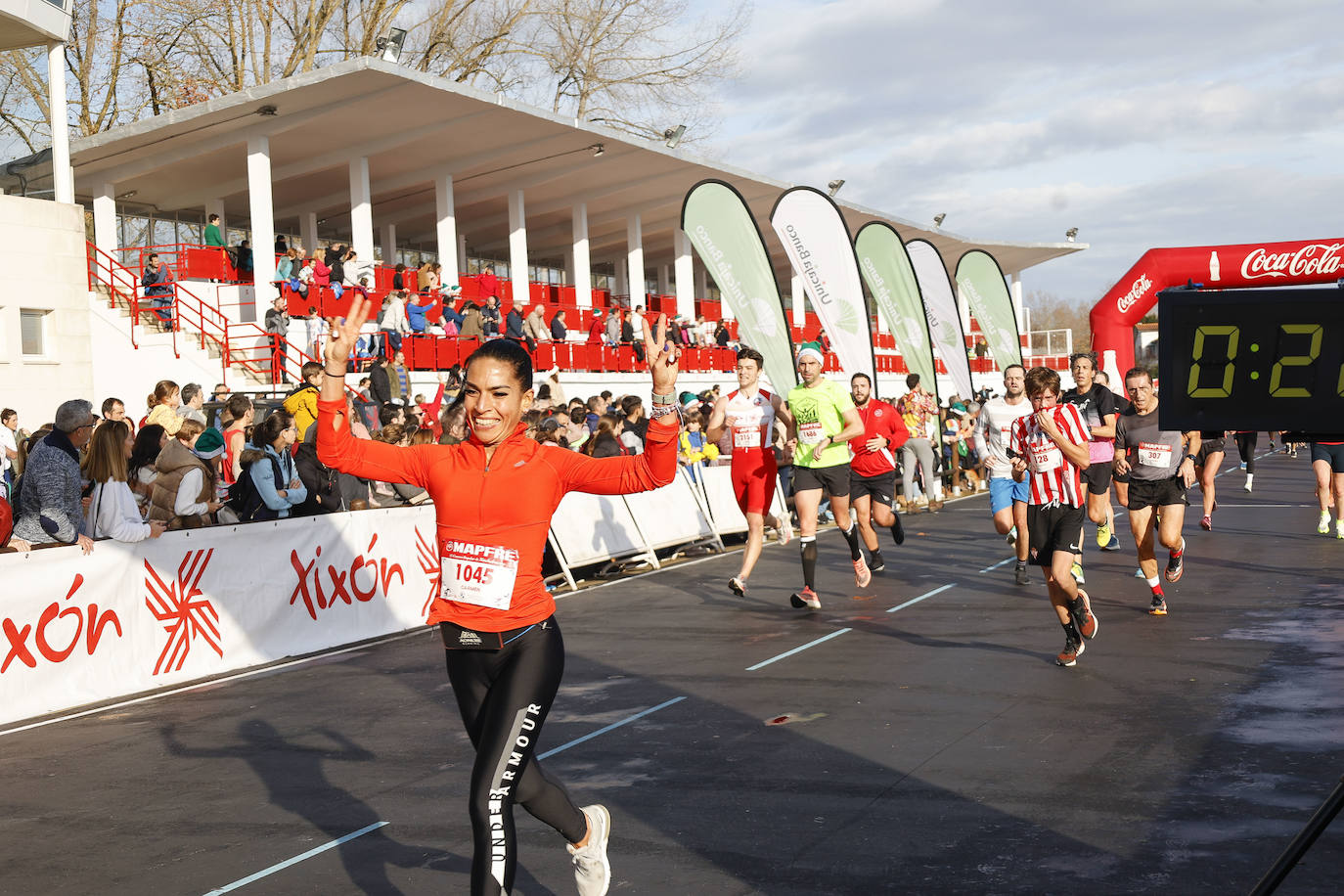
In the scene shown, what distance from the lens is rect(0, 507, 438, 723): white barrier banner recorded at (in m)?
8.69

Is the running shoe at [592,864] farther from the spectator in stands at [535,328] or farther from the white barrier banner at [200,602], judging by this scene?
the spectator in stands at [535,328]

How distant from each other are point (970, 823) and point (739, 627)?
5410 millimetres

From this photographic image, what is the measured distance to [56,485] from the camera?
9.15 metres

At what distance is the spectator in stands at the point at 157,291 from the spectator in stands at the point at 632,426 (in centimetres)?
938

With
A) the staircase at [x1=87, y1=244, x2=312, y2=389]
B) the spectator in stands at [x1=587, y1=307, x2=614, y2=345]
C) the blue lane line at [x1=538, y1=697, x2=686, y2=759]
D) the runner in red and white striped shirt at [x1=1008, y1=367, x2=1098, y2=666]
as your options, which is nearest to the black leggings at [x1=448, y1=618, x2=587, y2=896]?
the blue lane line at [x1=538, y1=697, x2=686, y2=759]

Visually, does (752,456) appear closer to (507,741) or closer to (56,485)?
(56,485)

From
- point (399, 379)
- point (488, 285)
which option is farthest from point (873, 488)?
point (488, 285)

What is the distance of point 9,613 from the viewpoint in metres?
8.48

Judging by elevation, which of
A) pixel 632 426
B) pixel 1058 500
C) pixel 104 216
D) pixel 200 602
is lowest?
pixel 200 602

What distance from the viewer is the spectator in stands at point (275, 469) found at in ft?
36.6

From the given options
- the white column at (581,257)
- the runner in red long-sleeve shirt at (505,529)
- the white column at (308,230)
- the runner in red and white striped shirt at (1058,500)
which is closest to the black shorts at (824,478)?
the runner in red and white striped shirt at (1058,500)

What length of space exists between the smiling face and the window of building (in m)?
16.7

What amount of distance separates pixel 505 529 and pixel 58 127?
17.9 metres

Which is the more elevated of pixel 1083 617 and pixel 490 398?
pixel 490 398
